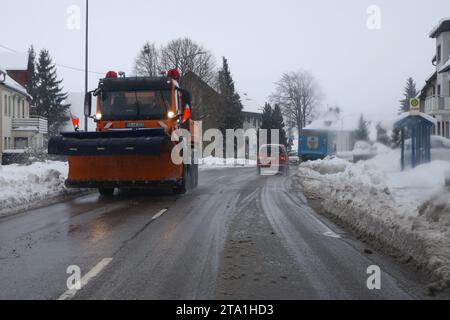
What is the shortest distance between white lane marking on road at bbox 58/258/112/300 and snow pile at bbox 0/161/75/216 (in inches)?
236

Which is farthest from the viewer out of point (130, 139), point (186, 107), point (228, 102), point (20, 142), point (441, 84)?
point (228, 102)

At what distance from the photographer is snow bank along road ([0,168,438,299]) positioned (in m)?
5.63

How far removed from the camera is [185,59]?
57.2 meters

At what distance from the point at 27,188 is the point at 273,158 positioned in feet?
59.1

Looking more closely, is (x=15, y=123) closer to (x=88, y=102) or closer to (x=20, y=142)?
(x=20, y=142)

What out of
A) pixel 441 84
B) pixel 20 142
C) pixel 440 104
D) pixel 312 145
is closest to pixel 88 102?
pixel 440 104

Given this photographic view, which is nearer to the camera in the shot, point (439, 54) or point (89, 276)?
point (89, 276)

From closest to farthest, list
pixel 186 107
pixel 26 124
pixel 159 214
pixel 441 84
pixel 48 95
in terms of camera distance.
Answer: pixel 159 214 → pixel 186 107 → pixel 441 84 → pixel 26 124 → pixel 48 95

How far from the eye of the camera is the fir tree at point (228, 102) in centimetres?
6506

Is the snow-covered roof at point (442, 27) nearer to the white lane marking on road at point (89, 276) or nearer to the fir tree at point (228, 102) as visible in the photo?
the fir tree at point (228, 102)

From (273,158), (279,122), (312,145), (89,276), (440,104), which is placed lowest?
(89,276)

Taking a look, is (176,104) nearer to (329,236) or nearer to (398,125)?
(329,236)

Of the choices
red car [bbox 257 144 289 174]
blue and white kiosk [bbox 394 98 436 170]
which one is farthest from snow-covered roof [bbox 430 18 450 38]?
blue and white kiosk [bbox 394 98 436 170]

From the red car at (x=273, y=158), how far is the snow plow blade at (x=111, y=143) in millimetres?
17404
